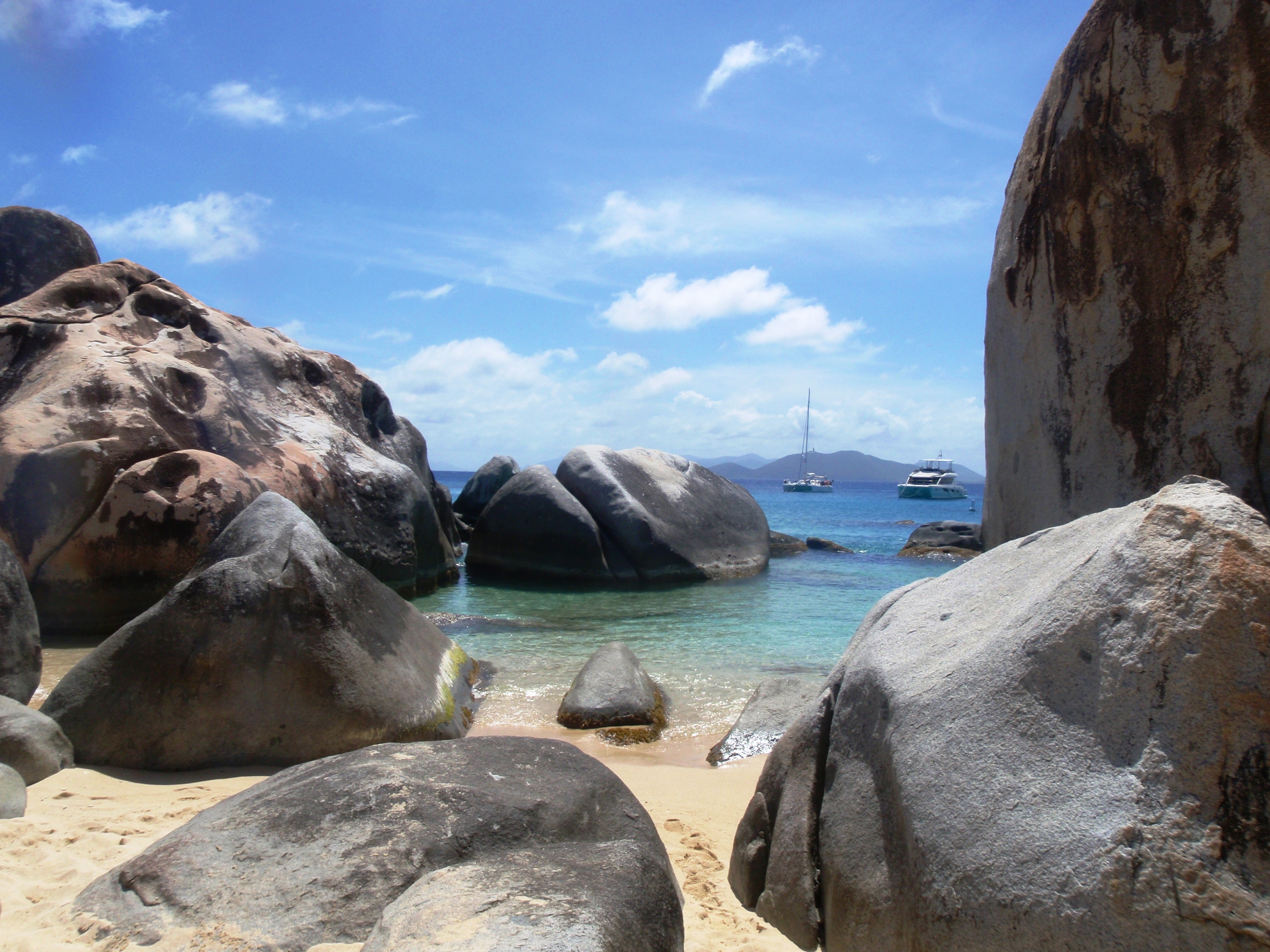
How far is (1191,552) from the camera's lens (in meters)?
1.81

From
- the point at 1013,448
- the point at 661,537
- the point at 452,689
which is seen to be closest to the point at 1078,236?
the point at 1013,448

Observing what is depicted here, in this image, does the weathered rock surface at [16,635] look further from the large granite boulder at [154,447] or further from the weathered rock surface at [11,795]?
the large granite boulder at [154,447]

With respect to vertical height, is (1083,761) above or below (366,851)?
above

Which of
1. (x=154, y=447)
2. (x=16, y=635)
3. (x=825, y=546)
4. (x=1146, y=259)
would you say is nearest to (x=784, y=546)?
(x=825, y=546)

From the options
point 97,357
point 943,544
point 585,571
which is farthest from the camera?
point 943,544

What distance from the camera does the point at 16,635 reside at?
5.04 m

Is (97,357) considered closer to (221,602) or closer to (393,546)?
(393,546)

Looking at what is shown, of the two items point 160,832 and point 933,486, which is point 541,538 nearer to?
point 160,832

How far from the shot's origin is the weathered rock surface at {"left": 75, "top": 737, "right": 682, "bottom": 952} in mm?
2348

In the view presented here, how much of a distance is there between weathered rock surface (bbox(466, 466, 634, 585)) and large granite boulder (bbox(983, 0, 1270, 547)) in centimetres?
1027

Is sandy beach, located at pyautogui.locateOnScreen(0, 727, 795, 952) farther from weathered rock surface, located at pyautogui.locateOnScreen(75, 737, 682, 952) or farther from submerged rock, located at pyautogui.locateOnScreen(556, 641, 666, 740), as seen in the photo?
submerged rock, located at pyautogui.locateOnScreen(556, 641, 666, 740)

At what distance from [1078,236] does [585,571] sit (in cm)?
1089

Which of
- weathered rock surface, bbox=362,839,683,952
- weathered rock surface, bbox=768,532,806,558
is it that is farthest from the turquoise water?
weathered rock surface, bbox=362,839,683,952

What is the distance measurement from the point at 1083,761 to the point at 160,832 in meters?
3.35
